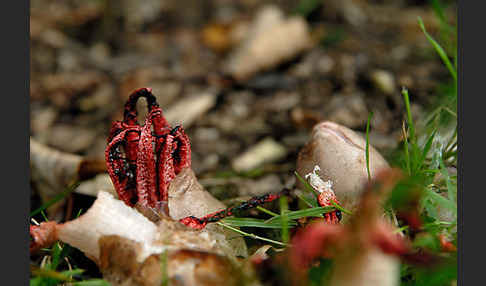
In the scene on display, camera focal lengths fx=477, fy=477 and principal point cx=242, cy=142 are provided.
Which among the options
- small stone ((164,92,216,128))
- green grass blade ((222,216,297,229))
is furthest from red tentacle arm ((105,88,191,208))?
small stone ((164,92,216,128))

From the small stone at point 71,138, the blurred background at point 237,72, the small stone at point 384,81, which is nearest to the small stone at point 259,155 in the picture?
the blurred background at point 237,72

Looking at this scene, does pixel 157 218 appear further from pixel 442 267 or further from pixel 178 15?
pixel 178 15

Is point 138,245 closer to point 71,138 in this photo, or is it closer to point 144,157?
point 144,157

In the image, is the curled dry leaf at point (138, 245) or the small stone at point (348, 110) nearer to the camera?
the curled dry leaf at point (138, 245)

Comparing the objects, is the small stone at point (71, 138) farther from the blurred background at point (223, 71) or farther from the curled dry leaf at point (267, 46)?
the curled dry leaf at point (267, 46)

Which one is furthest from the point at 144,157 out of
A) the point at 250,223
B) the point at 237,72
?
the point at 237,72

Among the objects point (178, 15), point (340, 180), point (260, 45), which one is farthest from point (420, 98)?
point (178, 15)

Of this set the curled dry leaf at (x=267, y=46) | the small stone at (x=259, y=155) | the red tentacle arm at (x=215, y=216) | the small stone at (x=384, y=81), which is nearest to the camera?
the red tentacle arm at (x=215, y=216)
